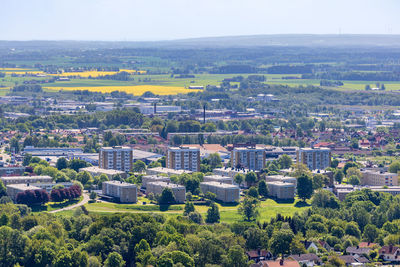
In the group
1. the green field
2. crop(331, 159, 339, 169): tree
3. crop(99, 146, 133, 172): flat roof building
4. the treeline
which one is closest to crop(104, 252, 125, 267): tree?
crop(99, 146, 133, 172): flat roof building

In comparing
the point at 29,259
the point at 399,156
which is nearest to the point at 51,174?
the point at 29,259

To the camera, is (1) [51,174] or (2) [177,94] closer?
(1) [51,174]

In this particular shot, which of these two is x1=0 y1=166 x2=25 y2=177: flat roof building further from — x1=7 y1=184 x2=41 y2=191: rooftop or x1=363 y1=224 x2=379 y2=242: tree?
x1=363 y1=224 x2=379 y2=242: tree

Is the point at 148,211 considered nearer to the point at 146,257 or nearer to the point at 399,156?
the point at 146,257

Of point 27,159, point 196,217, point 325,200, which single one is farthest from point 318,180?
point 27,159

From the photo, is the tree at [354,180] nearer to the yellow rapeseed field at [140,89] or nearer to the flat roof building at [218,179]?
the flat roof building at [218,179]

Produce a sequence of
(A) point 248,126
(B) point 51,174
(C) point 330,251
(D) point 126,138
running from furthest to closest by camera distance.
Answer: (A) point 248,126, (D) point 126,138, (B) point 51,174, (C) point 330,251
